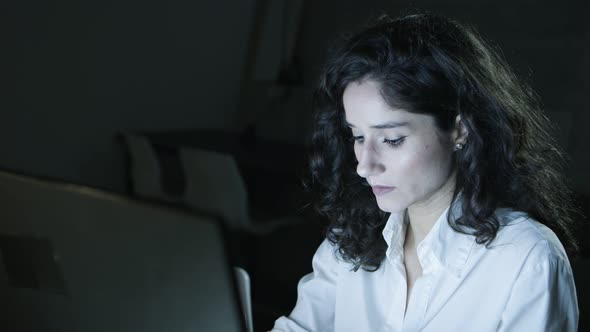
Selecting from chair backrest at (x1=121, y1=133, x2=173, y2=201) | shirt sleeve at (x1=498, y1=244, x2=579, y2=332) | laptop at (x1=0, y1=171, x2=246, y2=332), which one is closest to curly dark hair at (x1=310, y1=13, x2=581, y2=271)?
shirt sleeve at (x1=498, y1=244, x2=579, y2=332)

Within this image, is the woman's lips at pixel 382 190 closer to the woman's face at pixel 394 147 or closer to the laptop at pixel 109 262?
the woman's face at pixel 394 147

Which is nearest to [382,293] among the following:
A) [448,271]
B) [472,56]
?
[448,271]

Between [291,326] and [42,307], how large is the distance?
704 millimetres

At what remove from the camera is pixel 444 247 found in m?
1.17

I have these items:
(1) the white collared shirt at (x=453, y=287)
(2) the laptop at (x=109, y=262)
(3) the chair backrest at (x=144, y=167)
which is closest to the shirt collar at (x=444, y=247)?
(1) the white collared shirt at (x=453, y=287)

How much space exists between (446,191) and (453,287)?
201mm

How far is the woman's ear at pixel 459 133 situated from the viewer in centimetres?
120

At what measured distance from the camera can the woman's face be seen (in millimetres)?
1134

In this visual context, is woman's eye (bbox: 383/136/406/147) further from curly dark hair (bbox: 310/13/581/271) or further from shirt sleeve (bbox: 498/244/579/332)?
shirt sleeve (bbox: 498/244/579/332)

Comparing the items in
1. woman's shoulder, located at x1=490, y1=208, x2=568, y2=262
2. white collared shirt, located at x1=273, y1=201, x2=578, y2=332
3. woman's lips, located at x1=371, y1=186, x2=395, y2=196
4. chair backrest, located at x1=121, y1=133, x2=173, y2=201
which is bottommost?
chair backrest, located at x1=121, y1=133, x2=173, y2=201

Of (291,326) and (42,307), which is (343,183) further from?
(42,307)

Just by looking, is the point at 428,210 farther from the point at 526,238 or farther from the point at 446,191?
the point at 526,238

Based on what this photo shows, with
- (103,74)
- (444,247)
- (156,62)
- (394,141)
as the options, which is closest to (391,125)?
(394,141)

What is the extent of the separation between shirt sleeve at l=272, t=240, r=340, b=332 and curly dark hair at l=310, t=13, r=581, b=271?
0.06 meters
